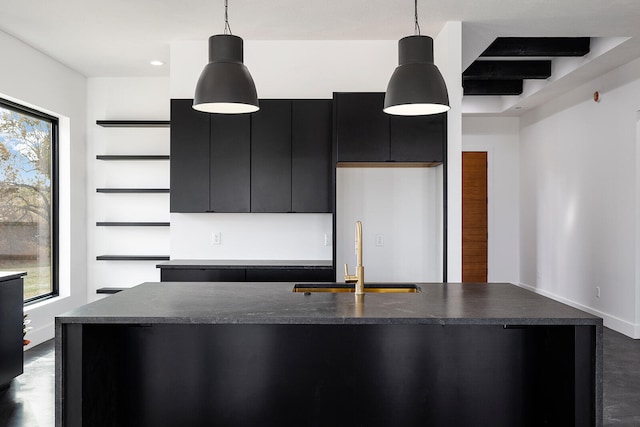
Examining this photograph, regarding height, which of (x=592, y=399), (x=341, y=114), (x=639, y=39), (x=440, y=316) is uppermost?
(x=639, y=39)

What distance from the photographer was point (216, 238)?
16.5 ft

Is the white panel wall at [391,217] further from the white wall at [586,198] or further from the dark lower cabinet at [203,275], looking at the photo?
the white wall at [586,198]

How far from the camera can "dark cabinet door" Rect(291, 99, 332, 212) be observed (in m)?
4.72

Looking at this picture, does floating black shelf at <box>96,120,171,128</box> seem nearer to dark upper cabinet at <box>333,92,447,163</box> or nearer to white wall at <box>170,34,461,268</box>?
white wall at <box>170,34,461,268</box>

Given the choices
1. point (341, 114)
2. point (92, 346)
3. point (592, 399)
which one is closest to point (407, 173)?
point (341, 114)

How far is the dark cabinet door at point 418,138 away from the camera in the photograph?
4504 mm

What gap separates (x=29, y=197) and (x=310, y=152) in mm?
2754

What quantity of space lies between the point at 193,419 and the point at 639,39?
461 cm

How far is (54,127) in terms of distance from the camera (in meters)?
5.56

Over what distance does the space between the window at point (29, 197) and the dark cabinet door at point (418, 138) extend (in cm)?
341

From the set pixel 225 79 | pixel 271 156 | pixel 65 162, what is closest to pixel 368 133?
pixel 271 156

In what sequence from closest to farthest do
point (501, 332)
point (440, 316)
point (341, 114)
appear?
point (440, 316), point (501, 332), point (341, 114)

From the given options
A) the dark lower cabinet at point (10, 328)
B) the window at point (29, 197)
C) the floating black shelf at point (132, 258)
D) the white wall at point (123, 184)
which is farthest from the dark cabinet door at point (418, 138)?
the window at point (29, 197)

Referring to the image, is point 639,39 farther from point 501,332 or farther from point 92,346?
point 92,346
